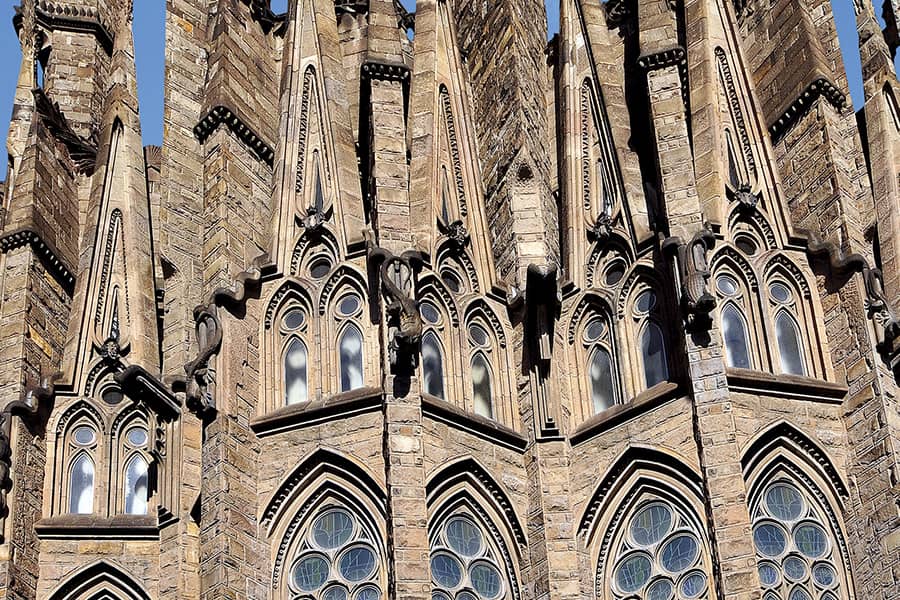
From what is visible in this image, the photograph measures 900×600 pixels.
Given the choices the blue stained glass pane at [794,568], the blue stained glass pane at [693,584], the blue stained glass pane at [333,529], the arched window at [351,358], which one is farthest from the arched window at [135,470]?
the blue stained glass pane at [794,568]

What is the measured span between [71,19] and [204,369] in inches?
375

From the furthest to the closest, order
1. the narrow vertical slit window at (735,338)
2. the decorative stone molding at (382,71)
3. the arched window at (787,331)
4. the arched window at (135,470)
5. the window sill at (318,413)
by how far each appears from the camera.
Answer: the decorative stone molding at (382,71) → the arched window at (135,470) → the arched window at (787,331) → the narrow vertical slit window at (735,338) → the window sill at (318,413)

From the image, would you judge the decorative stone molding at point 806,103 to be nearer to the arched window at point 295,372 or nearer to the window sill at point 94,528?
the arched window at point 295,372

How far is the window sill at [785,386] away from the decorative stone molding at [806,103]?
154 inches

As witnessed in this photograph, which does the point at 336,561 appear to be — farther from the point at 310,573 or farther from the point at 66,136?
the point at 66,136

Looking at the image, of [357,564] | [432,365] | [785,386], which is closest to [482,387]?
[432,365]

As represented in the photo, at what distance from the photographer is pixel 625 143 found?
24.6 meters

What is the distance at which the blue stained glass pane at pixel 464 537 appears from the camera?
71.4 ft

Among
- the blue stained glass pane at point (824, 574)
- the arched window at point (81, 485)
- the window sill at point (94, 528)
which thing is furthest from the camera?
the arched window at point (81, 485)

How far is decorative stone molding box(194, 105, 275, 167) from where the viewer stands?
2516 cm

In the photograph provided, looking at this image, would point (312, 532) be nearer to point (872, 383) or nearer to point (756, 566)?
point (756, 566)

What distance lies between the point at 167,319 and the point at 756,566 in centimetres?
836

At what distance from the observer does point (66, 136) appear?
89.9 ft

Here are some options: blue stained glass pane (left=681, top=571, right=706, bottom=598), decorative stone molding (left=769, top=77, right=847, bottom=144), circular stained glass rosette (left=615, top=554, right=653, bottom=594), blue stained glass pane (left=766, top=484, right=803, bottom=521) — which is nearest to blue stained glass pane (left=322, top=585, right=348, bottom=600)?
circular stained glass rosette (left=615, top=554, right=653, bottom=594)
